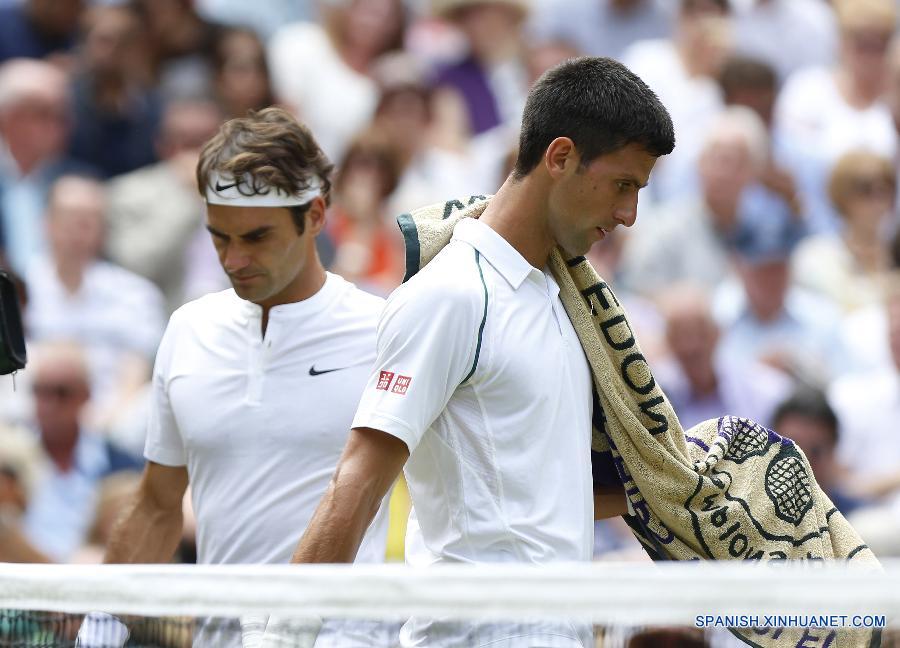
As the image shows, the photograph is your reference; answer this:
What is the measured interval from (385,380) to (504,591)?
0.67 meters

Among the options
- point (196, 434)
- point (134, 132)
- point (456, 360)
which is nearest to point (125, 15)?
point (134, 132)

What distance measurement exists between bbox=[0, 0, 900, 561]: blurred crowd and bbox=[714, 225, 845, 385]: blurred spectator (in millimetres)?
14

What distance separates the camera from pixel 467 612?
125 inches

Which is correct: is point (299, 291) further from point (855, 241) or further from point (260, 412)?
point (855, 241)

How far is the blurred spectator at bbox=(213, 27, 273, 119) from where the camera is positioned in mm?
9680

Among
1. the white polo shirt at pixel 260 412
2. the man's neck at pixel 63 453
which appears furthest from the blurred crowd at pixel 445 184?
the white polo shirt at pixel 260 412

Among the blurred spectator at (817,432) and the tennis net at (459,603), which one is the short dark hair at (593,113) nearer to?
the tennis net at (459,603)

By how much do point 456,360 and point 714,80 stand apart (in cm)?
722

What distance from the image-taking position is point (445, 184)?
9.89 m

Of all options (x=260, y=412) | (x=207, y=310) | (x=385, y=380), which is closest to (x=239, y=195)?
(x=207, y=310)

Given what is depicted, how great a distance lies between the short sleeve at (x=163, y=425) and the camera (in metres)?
4.72

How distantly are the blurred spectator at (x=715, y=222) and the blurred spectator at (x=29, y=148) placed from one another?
3325 millimetres

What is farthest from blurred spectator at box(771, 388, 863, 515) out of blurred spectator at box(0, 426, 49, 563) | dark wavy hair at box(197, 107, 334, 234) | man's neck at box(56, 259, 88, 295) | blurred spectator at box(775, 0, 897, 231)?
dark wavy hair at box(197, 107, 334, 234)

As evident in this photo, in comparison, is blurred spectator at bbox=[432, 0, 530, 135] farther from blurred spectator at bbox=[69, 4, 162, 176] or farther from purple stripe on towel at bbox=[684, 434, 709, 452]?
purple stripe on towel at bbox=[684, 434, 709, 452]
